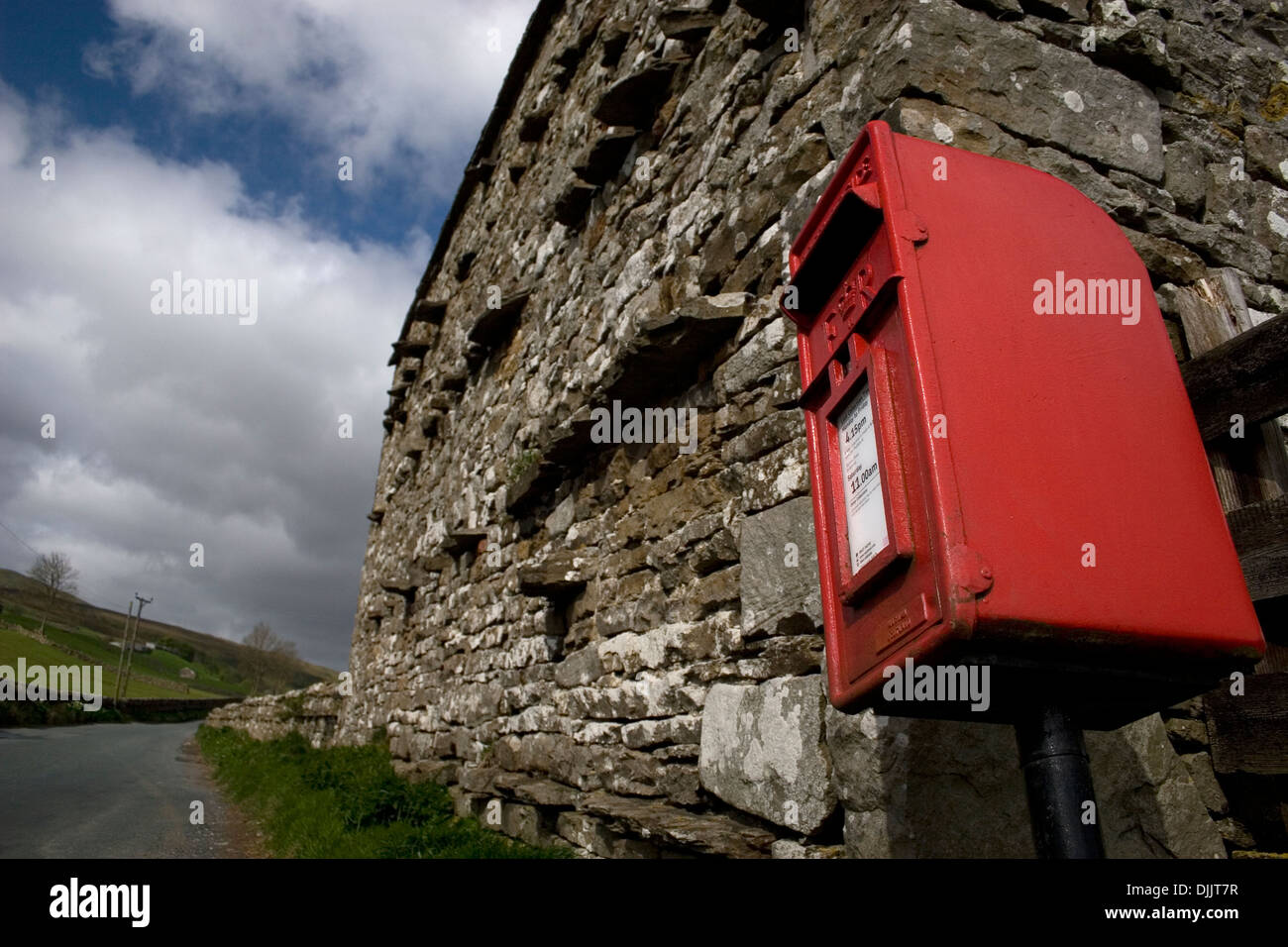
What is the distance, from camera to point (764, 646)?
8.50 feet

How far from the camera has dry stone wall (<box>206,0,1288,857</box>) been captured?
2082 mm

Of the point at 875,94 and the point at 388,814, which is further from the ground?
the point at 875,94

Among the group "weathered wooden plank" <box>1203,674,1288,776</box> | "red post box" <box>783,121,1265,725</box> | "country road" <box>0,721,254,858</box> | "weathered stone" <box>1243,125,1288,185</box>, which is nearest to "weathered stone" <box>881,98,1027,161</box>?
"red post box" <box>783,121,1265,725</box>

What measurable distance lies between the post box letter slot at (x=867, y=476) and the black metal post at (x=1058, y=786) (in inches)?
14.4

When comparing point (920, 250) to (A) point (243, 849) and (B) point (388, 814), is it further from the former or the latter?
(A) point (243, 849)

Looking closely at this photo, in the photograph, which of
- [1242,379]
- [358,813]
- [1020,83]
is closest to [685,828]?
[1242,379]

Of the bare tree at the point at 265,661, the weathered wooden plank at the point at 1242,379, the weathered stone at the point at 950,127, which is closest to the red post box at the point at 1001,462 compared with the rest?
the weathered wooden plank at the point at 1242,379

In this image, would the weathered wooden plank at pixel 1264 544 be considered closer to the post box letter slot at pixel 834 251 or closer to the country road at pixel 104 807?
the post box letter slot at pixel 834 251

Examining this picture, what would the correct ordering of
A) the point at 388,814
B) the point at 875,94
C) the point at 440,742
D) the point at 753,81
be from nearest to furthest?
the point at 875,94
the point at 753,81
the point at 388,814
the point at 440,742

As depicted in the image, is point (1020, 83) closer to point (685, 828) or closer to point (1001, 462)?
point (1001, 462)

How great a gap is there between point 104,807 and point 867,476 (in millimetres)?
7399

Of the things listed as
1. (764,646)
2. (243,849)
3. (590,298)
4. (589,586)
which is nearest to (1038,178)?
(764,646)

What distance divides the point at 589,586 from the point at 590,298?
5.84ft

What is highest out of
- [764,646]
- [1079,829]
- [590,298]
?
[590,298]
